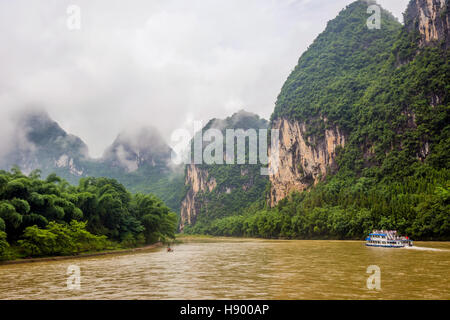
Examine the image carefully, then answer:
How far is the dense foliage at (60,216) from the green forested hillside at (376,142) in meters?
33.0

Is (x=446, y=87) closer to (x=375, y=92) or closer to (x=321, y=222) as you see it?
(x=375, y=92)

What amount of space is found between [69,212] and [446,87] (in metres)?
64.6

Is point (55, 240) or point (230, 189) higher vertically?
point (230, 189)

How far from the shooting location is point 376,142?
8256 cm

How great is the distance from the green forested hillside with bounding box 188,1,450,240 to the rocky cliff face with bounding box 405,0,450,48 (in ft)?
5.85

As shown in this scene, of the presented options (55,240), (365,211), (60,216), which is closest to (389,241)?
(365,211)

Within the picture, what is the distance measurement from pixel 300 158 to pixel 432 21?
43.1 m

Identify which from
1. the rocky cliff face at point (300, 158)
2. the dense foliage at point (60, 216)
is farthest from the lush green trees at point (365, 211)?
the dense foliage at point (60, 216)

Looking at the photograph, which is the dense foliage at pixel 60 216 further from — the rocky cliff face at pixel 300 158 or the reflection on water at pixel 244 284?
the rocky cliff face at pixel 300 158

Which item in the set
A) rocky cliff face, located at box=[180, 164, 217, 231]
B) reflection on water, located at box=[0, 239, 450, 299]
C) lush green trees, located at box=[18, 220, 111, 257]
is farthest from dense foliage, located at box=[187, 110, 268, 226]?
reflection on water, located at box=[0, 239, 450, 299]

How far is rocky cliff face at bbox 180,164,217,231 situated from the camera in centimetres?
16438

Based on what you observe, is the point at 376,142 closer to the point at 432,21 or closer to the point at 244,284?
the point at 432,21

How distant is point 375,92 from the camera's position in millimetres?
90000
